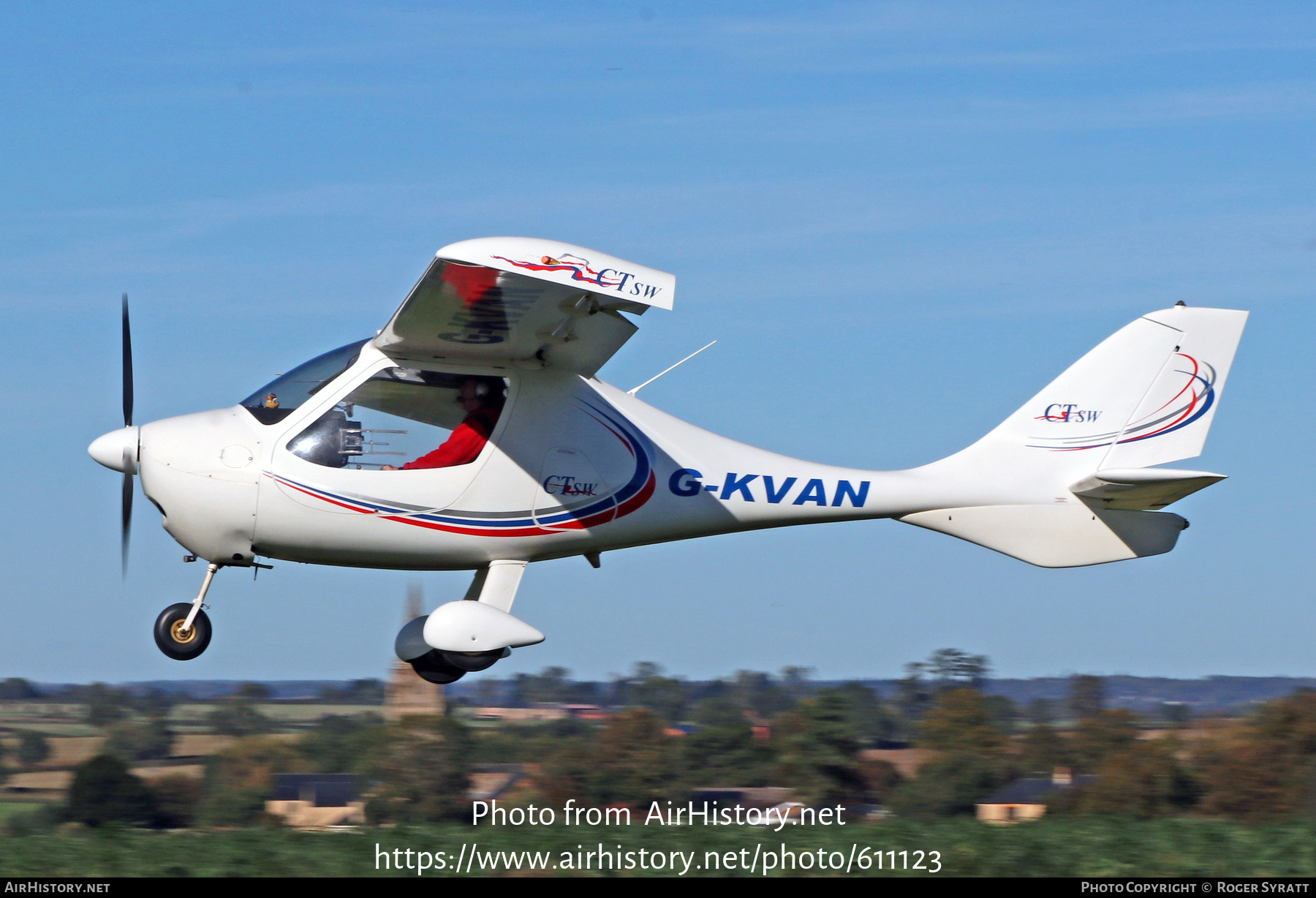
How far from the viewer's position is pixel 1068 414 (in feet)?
41.3

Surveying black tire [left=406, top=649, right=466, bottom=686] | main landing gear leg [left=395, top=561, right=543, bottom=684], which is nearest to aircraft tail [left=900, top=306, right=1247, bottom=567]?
main landing gear leg [left=395, top=561, right=543, bottom=684]

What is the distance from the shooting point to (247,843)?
10.2m

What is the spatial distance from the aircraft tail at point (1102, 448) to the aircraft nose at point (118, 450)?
6654mm

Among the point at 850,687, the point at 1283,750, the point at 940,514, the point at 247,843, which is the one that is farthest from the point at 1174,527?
the point at 850,687

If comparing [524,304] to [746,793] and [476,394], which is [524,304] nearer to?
[476,394]

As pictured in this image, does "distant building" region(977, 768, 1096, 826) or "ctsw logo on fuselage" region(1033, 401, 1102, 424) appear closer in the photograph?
"ctsw logo on fuselage" region(1033, 401, 1102, 424)

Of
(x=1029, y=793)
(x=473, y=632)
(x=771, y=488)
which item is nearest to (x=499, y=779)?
(x=1029, y=793)

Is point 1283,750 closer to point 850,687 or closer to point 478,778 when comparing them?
point 850,687

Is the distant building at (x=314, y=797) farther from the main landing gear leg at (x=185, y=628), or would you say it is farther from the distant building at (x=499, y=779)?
the main landing gear leg at (x=185, y=628)

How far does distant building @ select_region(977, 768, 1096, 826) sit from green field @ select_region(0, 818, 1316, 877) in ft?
36.5

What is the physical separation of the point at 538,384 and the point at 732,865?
4.04 metres

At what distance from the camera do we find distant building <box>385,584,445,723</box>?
Answer: 2800 centimetres

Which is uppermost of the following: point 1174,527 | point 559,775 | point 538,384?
point 538,384

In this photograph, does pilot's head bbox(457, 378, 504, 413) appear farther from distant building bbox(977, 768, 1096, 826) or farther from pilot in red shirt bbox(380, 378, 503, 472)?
distant building bbox(977, 768, 1096, 826)
